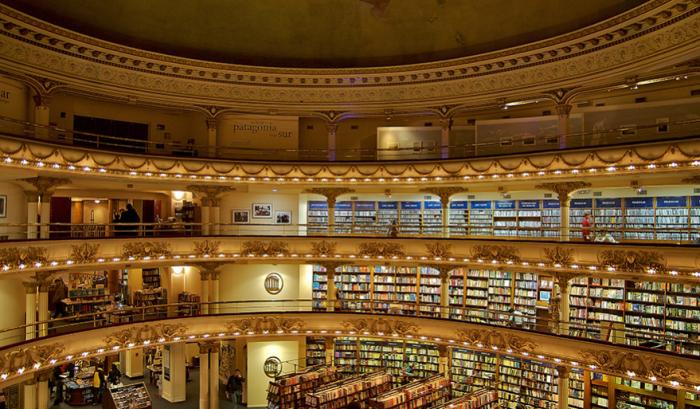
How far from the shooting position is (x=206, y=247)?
18359 millimetres

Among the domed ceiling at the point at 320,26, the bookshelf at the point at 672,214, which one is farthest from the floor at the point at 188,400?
the bookshelf at the point at 672,214

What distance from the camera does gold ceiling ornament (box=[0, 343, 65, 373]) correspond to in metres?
12.5

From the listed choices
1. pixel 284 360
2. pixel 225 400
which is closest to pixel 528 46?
pixel 284 360

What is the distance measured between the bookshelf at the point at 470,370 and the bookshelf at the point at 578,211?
5.03 metres

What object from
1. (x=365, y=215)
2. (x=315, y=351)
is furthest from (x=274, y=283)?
(x=365, y=215)

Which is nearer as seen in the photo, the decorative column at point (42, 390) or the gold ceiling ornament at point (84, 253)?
the decorative column at point (42, 390)

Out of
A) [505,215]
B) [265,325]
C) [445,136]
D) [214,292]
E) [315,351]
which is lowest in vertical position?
[315,351]

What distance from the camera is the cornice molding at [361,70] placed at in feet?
47.6

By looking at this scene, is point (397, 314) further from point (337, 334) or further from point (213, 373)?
point (213, 373)

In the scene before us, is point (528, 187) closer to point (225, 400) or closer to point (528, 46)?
point (528, 46)

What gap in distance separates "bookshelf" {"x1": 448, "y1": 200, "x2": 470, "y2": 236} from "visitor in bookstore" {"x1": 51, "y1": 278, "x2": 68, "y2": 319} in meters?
13.7

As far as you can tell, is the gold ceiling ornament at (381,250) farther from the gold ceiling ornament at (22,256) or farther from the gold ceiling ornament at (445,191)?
the gold ceiling ornament at (22,256)

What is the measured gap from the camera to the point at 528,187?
18.0 meters

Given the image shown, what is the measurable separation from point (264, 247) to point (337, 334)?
3.89 meters
